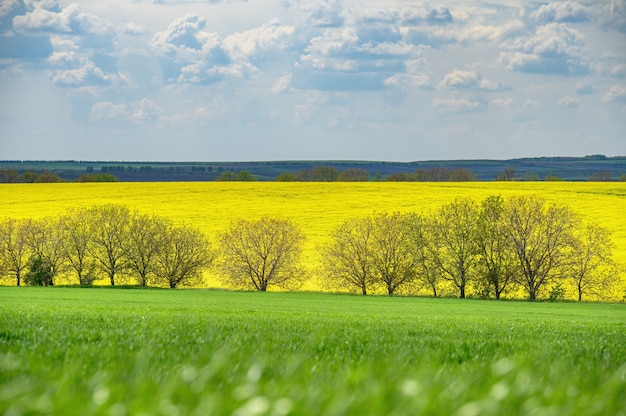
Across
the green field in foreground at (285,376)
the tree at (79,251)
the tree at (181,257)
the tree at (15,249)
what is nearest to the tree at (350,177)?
the tree at (181,257)

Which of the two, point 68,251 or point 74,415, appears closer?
point 74,415

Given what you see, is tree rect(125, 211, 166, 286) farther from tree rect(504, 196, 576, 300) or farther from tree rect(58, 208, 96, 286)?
tree rect(504, 196, 576, 300)

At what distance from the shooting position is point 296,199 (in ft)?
321

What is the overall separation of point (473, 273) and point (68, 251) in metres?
34.9

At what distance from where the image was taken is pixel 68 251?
72.6 metres

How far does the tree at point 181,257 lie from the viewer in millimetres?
71625

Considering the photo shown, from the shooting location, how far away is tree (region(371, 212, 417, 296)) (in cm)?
6888

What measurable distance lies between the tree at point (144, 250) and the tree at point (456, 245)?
23.5 meters

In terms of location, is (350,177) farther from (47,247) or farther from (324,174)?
(47,247)

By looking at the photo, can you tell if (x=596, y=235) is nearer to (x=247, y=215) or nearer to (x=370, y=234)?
(x=370, y=234)

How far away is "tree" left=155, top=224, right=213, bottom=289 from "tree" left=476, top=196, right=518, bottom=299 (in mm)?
23178

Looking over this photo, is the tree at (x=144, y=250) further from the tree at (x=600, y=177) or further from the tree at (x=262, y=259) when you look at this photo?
the tree at (x=600, y=177)

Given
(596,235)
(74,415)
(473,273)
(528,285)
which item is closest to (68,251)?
(473,273)

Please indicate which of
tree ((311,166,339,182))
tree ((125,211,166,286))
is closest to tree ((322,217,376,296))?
tree ((125,211,166,286))
